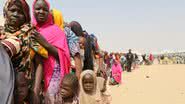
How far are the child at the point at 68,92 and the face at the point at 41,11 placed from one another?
565 mm

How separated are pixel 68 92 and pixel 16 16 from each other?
1.06 meters

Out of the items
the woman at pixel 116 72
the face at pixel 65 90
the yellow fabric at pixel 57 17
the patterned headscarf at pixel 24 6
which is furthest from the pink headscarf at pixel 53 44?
the woman at pixel 116 72

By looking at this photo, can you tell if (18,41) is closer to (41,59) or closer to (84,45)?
(41,59)

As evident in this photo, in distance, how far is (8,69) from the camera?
102 inches

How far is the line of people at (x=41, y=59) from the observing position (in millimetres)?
2945

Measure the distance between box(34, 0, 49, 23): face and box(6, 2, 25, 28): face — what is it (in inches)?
22.6

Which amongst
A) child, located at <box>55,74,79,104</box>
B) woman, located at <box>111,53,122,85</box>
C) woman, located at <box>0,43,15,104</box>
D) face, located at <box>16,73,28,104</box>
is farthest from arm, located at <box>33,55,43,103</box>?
woman, located at <box>111,53,122,85</box>

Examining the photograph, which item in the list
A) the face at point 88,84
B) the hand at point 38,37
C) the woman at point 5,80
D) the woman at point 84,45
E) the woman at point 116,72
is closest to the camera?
the woman at point 5,80

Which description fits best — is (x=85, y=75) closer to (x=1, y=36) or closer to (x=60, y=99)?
(x=60, y=99)

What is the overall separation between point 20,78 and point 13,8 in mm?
697

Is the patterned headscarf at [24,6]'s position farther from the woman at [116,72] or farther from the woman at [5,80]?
the woman at [116,72]

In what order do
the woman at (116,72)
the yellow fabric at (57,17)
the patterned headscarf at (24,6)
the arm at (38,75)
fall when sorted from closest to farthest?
the patterned headscarf at (24,6) → the arm at (38,75) → the yellow fabric at (57,17) → the woman at (116,72)

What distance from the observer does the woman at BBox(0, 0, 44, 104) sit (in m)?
2.98

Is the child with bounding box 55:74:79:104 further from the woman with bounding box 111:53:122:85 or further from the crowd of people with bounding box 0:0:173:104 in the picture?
the woman with bounding box 111:53:122:85
